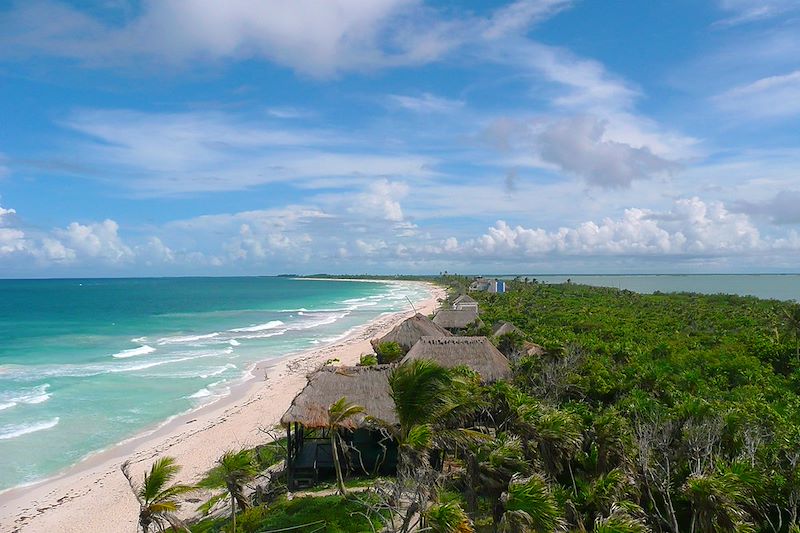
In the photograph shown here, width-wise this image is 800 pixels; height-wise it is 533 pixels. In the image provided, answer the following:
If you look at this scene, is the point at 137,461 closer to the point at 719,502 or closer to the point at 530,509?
the point at 530,509

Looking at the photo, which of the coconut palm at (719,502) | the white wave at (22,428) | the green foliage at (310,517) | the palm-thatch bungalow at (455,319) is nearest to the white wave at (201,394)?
the white wave at (22,428)

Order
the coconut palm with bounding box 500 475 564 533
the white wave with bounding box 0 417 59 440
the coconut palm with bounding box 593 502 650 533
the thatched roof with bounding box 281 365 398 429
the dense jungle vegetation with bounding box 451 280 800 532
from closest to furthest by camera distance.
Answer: the coconut palm with bounding box 593 502 650 533, the coconut palm with bounding box 500 475 564 533, the dense jungle vegetation with bounding box 451 280 800 532, the thatched roof with bounding box 281 365 398 429, the white wave with bounding box 0 417 59 440

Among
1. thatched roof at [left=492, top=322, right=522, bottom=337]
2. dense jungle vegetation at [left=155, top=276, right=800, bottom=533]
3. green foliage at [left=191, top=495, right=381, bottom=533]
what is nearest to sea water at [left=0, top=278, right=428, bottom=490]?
green foliage at [left=191, top=495, right=381, bottom=533]

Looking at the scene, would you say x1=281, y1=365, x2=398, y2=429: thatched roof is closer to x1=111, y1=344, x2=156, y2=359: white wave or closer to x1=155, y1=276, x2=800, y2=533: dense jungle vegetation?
x1=155, y1=276, x2=800, y2=533: dense jungle vegetation

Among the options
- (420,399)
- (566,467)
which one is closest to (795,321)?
(566,467)

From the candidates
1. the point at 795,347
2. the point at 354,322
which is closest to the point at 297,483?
the point at 795,347
